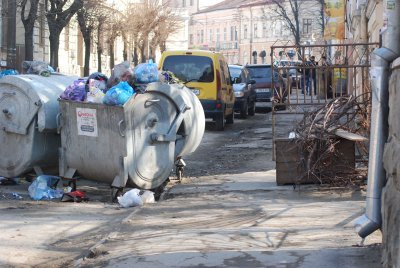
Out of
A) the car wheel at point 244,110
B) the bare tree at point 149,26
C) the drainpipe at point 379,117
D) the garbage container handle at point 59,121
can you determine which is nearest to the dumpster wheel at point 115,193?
the garbage container handle at point 59,121

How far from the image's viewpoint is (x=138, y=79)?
9.45 metres

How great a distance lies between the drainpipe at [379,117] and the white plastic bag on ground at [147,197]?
12.9ft

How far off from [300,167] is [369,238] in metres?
3.36

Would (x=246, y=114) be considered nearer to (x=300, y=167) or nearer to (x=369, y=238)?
(x=300, y=167)

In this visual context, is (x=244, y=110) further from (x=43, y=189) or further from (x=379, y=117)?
(x=379, y=117)

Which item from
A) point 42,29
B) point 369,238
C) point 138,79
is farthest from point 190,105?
point 42,29

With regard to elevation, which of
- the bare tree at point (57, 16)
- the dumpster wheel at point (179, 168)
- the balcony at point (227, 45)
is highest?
the balcony at point (227, 45)

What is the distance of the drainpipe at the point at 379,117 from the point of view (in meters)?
5.47

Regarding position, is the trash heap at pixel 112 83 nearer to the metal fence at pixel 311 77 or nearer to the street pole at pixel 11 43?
the metal fence at pixel 311 77

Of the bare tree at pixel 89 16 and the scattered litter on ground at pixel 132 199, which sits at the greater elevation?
the bare tree at pixel 89 16

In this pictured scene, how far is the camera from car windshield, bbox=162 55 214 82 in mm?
18500

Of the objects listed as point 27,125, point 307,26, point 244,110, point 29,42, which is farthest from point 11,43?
point 307,26

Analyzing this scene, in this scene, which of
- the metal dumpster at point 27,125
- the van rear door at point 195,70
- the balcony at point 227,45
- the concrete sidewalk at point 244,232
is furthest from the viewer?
the balcony at point 227,45

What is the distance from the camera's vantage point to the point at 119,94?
882 cm
